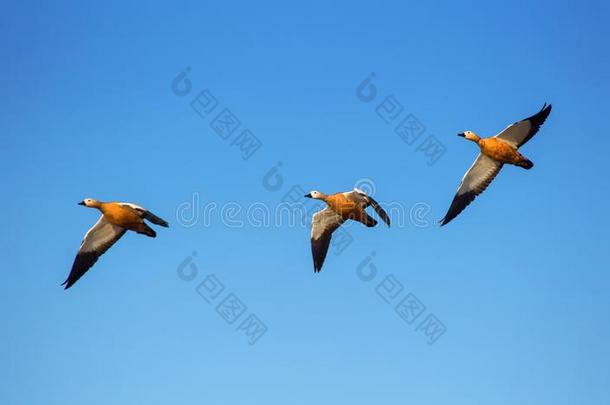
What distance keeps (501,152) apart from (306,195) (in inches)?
218

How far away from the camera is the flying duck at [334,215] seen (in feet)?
64.4

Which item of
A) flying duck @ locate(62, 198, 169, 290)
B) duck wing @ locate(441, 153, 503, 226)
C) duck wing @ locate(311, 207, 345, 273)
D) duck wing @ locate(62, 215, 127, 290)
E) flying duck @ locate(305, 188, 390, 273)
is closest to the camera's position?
flying duck @ locate(62, 198, 169, 290)

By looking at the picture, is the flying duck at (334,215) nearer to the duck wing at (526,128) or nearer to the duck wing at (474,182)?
the duck wing at (474,182)

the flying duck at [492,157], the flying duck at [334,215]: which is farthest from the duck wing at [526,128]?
the flying duck at [334,215]

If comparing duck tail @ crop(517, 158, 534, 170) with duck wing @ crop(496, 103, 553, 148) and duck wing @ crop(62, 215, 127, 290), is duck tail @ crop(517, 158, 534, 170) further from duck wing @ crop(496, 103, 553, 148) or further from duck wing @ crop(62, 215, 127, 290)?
duck wing @ crop(62, 215, 127, 290)

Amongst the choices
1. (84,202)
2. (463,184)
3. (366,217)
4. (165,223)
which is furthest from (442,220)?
(84,202)

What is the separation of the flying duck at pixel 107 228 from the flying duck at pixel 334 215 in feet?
15.3

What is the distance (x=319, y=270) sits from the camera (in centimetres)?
2062

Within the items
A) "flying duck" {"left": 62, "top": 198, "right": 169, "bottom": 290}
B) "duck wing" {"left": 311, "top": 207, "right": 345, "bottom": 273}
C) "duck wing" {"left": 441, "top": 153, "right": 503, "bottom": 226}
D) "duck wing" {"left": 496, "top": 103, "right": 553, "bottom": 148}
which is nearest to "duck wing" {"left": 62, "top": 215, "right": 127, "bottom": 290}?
"flying duck" {"left": 62, "top": 198, "right": 169, "bottom": 290}

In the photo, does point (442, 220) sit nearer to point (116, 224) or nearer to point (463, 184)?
point (463, 184)

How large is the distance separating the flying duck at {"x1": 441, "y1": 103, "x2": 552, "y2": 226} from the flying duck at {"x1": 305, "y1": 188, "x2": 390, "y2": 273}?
2761 mm

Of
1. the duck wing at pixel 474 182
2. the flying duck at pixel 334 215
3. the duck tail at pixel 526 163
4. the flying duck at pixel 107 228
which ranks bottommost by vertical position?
the duck tail at pixel 526 163

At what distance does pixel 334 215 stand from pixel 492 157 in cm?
471

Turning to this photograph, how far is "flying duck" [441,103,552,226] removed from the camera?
2025cm
